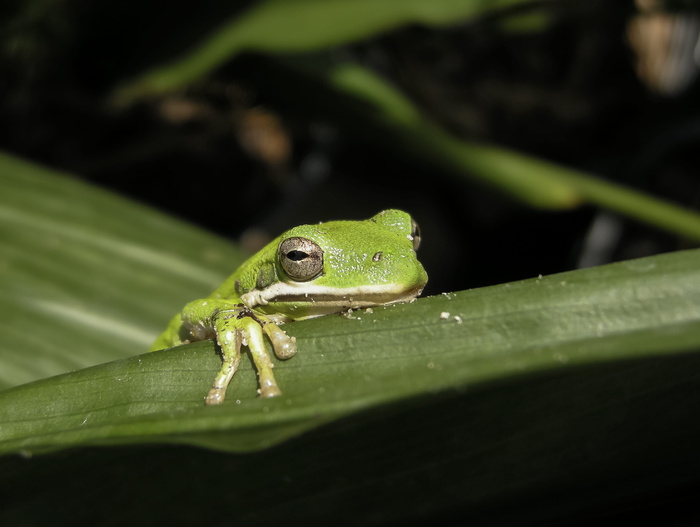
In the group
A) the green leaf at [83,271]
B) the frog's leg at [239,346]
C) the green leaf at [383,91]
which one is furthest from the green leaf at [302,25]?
the frog's leg at [239,346]

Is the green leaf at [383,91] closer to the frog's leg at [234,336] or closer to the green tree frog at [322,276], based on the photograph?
the green tree frog at [322,276]

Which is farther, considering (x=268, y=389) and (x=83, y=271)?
(x=83, y=271)

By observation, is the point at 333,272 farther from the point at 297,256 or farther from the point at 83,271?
the point at 83,271

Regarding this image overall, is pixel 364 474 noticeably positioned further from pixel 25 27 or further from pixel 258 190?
pixel 258 190

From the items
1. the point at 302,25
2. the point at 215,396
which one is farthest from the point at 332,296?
the point at 302,25

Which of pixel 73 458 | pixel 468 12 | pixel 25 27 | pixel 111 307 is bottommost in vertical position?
pixel 73 458

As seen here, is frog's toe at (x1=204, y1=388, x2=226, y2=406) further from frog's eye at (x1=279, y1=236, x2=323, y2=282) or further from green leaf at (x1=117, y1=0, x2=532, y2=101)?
green leaf at (x1=117, y1=0, x2=532, y2=101)

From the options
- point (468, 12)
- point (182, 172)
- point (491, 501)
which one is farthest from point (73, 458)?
point (182, 172)
